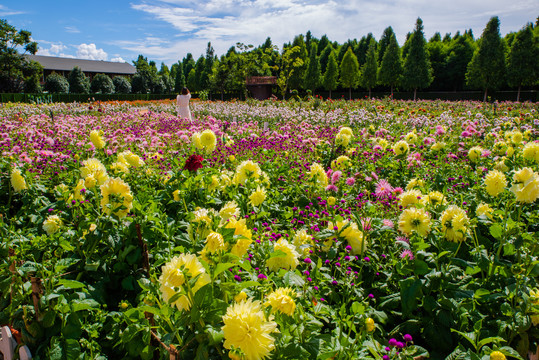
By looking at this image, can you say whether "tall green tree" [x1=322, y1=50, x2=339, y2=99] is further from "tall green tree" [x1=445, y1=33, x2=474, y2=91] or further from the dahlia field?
the dahlia field

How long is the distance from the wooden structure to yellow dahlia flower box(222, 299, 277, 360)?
3571cm

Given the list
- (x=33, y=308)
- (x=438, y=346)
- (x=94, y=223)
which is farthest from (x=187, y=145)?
(x=438, y=346)

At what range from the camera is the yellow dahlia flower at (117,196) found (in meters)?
1.89

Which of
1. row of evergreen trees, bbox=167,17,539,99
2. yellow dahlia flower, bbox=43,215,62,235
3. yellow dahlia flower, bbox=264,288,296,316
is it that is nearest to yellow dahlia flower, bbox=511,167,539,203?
yellow dahlia flower, bbox=264,288,296,316

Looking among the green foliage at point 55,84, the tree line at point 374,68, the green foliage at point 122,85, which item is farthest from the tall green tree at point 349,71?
the green foliage at point 55,84

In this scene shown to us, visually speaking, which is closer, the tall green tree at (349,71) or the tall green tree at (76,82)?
the tall green tree at (349,71)

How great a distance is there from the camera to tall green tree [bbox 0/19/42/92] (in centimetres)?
3809

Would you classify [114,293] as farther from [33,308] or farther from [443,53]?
[443,53]

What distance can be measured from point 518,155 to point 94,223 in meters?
4.46

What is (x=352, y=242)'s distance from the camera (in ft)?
6.56

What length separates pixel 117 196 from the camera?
1.89 m

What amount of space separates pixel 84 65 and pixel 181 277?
7674 cm

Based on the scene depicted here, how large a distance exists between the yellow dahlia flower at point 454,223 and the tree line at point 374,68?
20.8m

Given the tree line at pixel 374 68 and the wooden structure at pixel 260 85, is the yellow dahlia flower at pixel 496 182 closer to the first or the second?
the tree line at pixel 374 68
